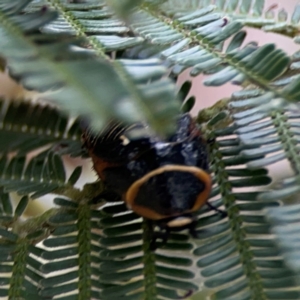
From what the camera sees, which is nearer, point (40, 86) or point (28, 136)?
point (40, 86)

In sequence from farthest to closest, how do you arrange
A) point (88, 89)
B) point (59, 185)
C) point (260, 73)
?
point (59, 185)
point (260, 73)
point (88, 89)

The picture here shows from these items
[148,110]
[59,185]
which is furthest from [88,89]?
[59,185]

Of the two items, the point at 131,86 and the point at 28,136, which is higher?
the point at 28,136

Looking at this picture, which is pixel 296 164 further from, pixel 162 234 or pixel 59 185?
pixel 59 185

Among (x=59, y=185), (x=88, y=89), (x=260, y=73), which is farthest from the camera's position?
(x=59, y=185)

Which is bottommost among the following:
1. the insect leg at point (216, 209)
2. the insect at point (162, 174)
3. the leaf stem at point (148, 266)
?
the leaf stem at point (148, 266)
